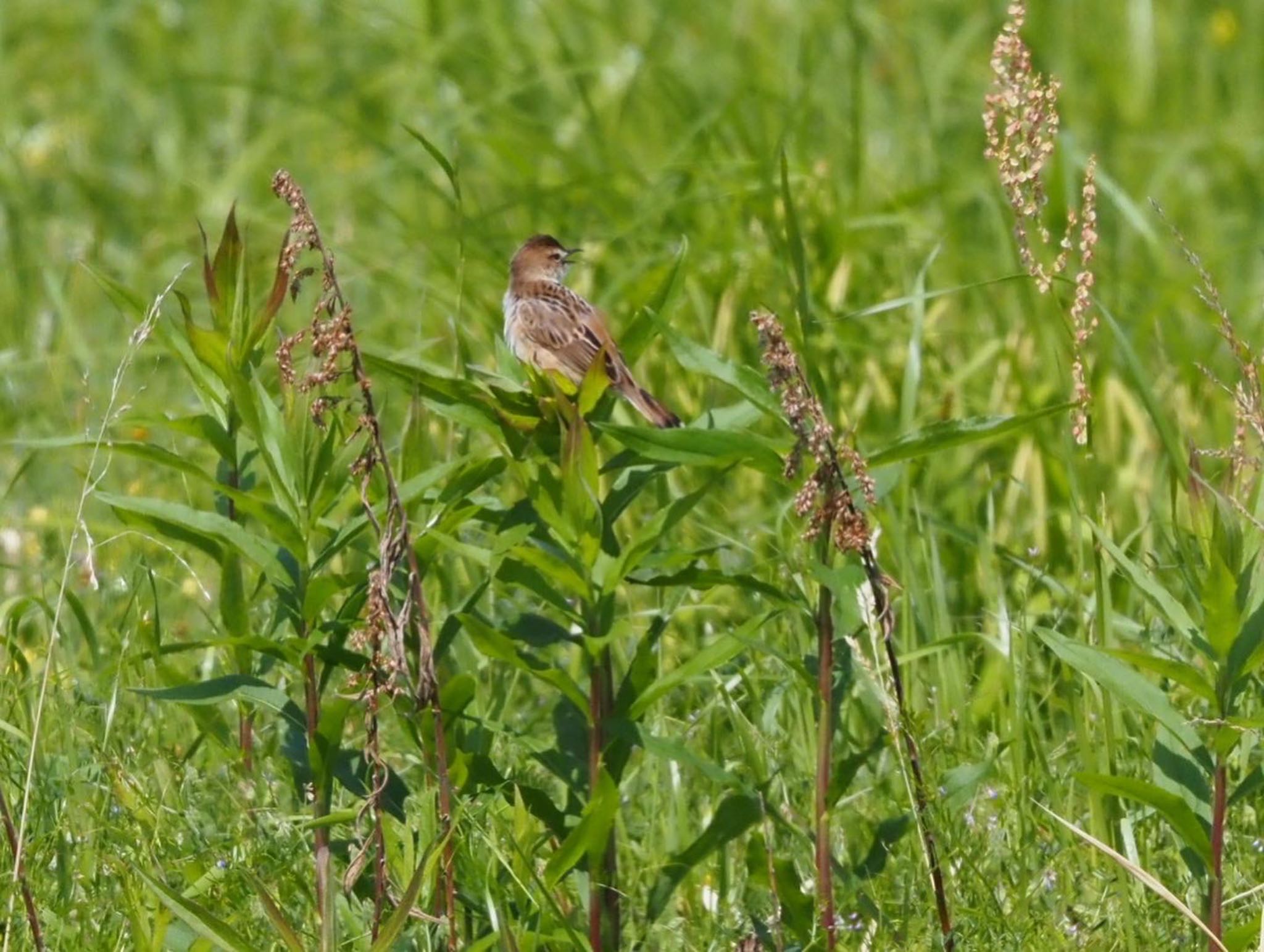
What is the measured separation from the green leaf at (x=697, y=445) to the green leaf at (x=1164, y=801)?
0.65 metres

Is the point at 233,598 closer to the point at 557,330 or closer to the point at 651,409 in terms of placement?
the point at 651,409

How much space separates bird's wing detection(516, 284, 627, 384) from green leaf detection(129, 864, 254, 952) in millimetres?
2886

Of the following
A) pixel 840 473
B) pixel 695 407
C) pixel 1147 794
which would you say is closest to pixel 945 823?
pixel 1147 794

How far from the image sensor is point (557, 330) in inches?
228

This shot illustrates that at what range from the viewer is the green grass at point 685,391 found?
11.0 feet

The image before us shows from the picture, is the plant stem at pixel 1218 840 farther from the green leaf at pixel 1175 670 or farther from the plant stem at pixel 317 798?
the plant stem at pixel 317 798

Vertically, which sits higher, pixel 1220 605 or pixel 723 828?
pixel 1220 605

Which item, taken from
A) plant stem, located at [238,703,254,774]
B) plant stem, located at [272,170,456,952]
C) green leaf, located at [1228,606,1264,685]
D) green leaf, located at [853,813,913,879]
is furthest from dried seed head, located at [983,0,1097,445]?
plant stem, located at [238,703,254,774]

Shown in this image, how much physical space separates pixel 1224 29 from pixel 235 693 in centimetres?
729

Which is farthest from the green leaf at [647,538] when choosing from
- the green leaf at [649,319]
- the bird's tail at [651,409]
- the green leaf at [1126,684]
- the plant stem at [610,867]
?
the bird's tail at [651,409]

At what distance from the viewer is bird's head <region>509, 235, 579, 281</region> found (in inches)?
223

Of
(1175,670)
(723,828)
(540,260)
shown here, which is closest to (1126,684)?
(1175,670)

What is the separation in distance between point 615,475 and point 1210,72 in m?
6.06

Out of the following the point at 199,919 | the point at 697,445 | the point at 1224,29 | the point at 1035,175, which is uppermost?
the point at 1224,29
